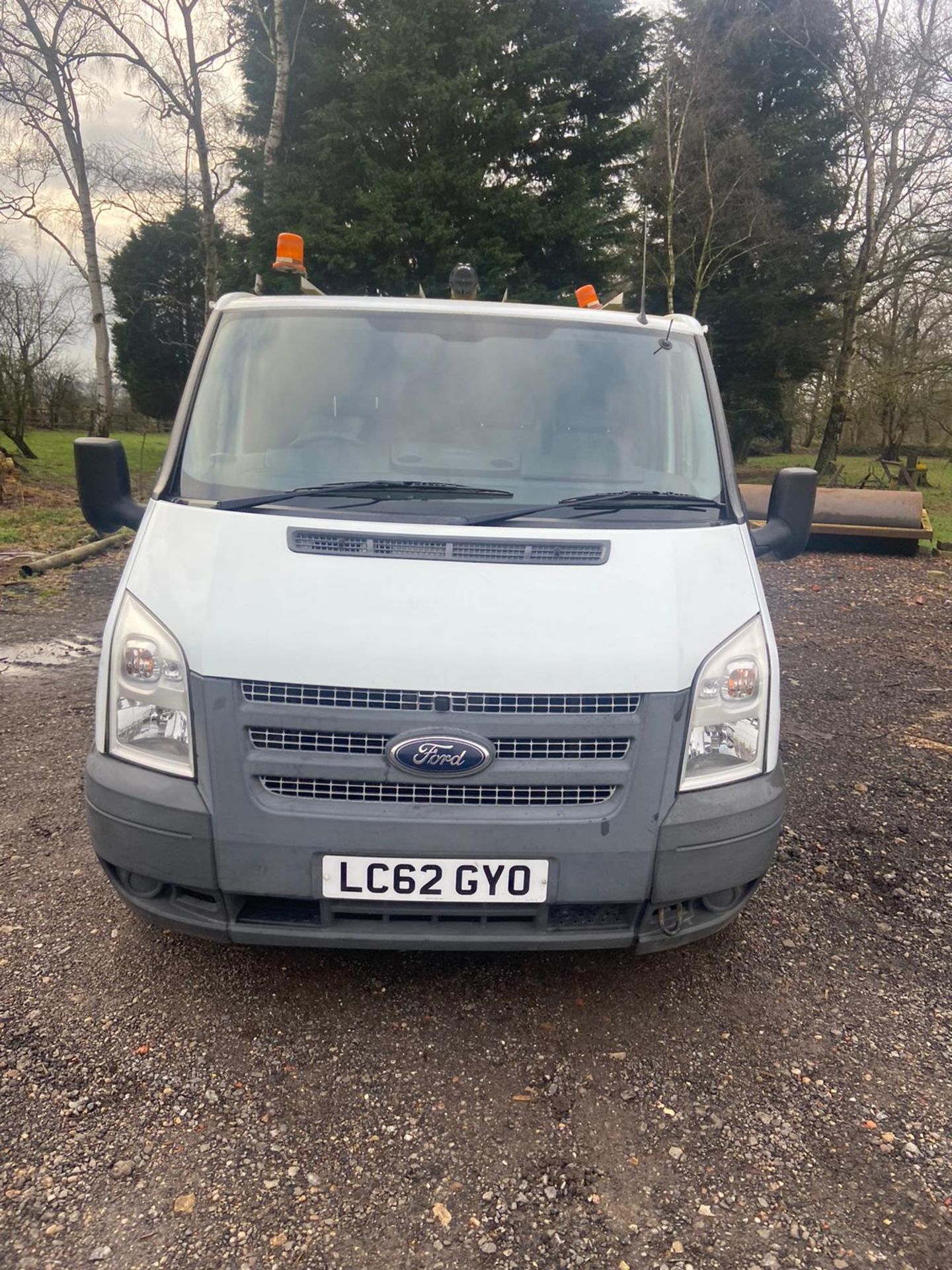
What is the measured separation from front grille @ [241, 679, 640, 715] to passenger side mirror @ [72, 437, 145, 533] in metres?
1.17

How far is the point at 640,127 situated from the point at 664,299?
6117mm

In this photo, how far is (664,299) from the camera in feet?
84.9

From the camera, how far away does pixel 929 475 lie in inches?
1068

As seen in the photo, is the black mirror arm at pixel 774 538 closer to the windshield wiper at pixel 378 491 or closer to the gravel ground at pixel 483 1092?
the windshield wiper at pixel 378 491

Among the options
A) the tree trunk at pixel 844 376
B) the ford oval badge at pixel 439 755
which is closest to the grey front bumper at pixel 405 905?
the ford oval badge at pixel 439 755

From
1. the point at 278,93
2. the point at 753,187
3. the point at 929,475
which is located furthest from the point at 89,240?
the point at 929,475

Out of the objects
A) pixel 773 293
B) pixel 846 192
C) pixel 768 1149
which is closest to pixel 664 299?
pixel 773 293

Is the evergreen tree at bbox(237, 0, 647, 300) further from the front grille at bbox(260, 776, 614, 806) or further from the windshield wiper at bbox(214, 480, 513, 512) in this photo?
the front grille at bbox(260, 776, 614, 806)

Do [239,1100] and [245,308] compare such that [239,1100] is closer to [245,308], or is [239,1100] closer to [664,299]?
[245,308]

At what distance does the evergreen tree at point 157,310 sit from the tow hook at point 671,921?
28.1m

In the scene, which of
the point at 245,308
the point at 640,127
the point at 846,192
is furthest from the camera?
the point at 846,192

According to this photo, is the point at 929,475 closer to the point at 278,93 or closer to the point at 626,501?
the point at 278,93

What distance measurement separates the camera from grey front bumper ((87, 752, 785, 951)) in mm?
2564

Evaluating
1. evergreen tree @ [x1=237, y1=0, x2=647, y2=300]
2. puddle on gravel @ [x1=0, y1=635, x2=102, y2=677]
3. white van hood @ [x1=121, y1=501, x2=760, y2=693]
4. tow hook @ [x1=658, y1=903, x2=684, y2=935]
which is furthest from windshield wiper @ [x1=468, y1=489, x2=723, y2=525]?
evergreen tree @ [x1=237, y1=0, x2=647, y2=300]
